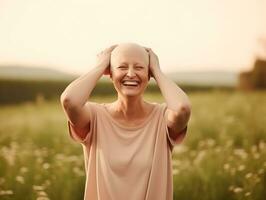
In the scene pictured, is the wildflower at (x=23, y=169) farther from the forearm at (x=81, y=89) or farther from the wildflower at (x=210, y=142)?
the forearm at (x=81, y=89)

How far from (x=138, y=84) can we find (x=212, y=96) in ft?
6.25

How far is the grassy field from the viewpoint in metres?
3.04

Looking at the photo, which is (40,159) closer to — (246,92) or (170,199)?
(246,92)

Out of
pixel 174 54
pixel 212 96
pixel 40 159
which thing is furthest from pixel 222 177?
pixel 40 159

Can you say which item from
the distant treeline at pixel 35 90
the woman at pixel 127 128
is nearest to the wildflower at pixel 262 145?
the distant treeline at pixel 35 90

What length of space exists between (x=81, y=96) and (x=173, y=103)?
28 cm

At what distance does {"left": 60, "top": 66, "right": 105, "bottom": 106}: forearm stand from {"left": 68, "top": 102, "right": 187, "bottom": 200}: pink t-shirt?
10 cm

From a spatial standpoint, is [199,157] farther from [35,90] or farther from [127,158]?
[127,158]

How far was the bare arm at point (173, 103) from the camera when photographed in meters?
1.56

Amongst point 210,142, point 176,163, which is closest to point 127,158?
point 176,163

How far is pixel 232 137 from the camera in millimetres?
3244

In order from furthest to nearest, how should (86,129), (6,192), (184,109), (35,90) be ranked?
1. (35,90)
2. (6,192)
3. (86,129)
4. (184,109)

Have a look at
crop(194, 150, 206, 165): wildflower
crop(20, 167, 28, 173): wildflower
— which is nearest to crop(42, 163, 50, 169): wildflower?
crop(20, 167, 28, 173): wildflower

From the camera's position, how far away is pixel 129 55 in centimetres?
163
